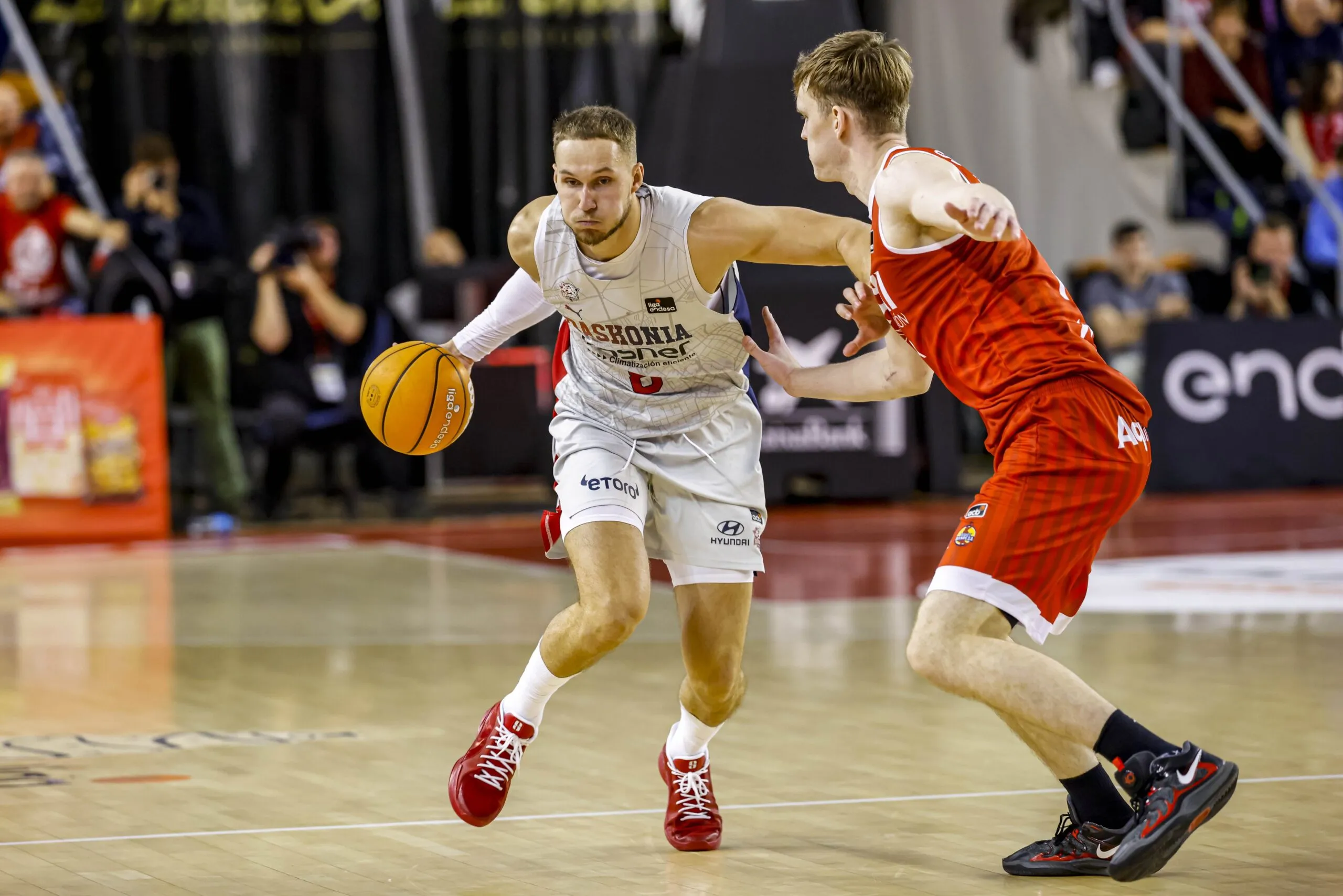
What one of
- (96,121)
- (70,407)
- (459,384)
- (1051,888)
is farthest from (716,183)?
(1051,888)

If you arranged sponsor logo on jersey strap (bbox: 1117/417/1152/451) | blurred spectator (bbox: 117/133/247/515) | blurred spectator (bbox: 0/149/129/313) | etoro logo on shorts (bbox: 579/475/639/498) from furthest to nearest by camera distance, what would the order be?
blurred spectator (bbox: 117/133/247/515) < blurred spectator (bbox: 0/149/129/313) < etoro logo on shorts (bbox: 579/475/639/498) < sponsor logo on jersey strap (bbox: 1117/417/1152/451)

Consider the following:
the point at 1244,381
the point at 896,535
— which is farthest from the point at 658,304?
the point at 1244,381

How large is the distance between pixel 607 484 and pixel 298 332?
8852 millimetres

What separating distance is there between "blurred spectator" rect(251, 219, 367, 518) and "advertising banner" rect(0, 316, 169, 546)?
0.89 m

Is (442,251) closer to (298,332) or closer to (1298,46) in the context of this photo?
(298,332)

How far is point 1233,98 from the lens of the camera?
1630 cm

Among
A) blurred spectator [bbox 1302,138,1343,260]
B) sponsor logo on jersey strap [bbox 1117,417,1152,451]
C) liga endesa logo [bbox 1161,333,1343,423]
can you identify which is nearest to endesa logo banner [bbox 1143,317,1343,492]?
liga endesa logo [bbox 1161,333,1343,423]

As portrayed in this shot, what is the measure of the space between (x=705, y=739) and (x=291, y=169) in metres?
13.0

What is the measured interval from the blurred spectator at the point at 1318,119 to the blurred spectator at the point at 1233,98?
23cm

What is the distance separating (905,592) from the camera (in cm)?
992

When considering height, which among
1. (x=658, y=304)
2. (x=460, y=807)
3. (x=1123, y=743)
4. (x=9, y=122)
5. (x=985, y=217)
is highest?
(x=9, y=122)

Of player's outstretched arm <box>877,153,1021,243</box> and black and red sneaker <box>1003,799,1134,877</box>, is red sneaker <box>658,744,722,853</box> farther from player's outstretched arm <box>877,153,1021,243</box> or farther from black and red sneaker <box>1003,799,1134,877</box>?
player's outstretched arm <box>877,153,1021,243</box>

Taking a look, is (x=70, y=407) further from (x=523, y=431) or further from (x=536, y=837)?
(x=536, y=837)

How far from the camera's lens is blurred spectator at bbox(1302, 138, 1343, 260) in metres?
15.9
